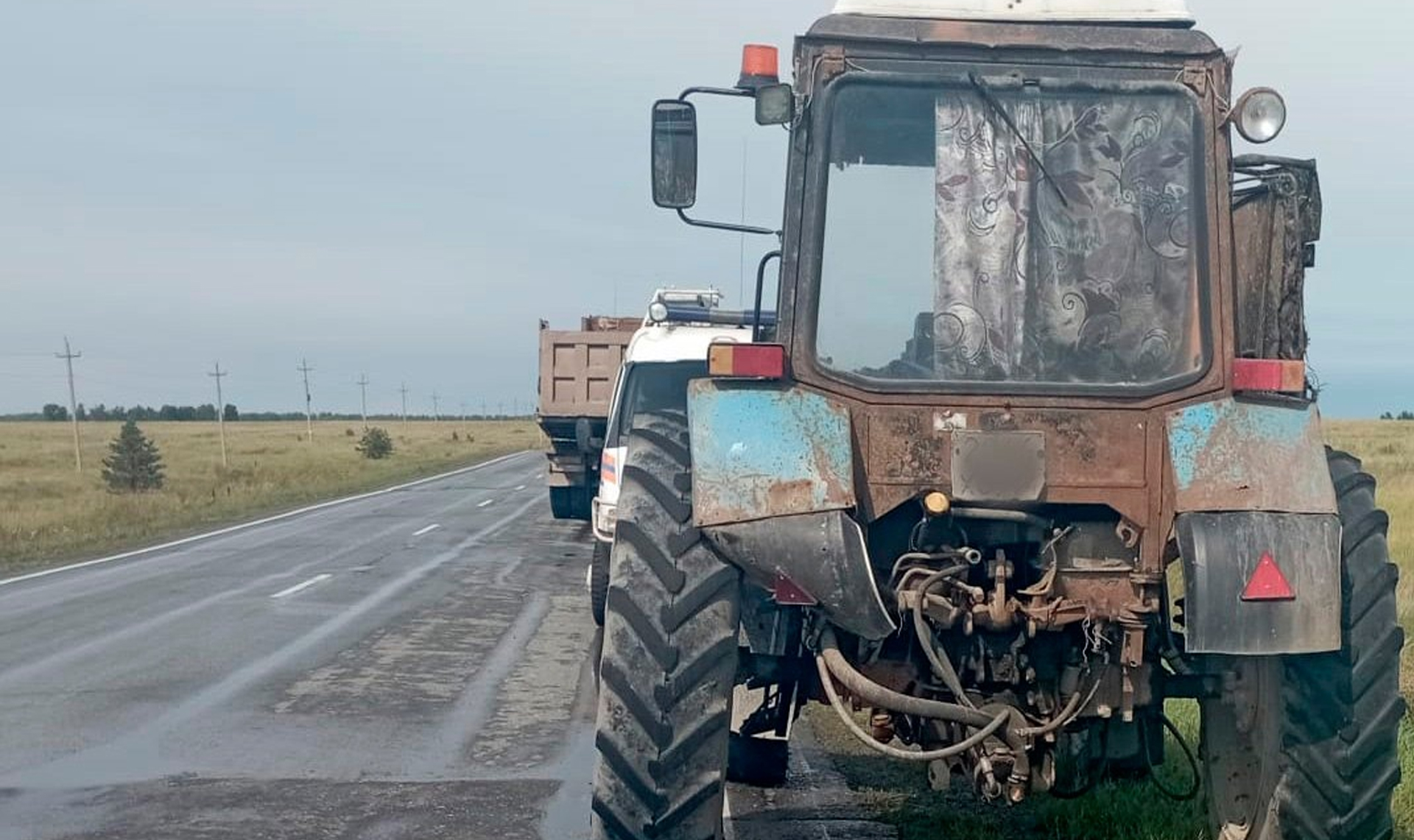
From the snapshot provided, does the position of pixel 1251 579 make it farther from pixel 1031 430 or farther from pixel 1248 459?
pixel 1031 430

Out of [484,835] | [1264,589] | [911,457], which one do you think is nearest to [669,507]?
[911,457]

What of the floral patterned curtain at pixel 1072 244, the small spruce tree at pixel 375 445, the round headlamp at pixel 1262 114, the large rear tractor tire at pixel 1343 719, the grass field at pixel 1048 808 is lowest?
the small spruce tree at pixel 375 445

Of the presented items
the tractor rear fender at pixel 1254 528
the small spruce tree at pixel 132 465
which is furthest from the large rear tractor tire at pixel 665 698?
the small spruce tree at pixel 132 465

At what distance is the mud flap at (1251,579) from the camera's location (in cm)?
457

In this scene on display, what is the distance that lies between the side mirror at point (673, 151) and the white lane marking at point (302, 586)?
1108 centimetres

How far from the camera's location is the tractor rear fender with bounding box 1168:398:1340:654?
15.0 feet

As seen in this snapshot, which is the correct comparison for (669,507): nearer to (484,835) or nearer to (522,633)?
(484,835)

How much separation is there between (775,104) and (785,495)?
1.37 meters

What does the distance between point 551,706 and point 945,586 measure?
5.14 meters

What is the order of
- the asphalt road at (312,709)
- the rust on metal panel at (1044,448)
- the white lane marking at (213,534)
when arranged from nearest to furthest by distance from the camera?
the rust on metal panel at (1044,448), the asphalt road at (312,709), the white lane marking at (213,534)

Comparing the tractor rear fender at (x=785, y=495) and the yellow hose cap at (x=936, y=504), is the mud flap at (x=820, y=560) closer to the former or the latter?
the tractor rear fender at (x=785, y=495)

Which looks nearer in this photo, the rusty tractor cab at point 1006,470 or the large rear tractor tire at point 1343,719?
the rusty tractor cab at point 1006,470

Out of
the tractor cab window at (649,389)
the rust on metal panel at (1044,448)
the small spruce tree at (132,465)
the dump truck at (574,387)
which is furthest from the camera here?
the small spruce tree at (132,465)

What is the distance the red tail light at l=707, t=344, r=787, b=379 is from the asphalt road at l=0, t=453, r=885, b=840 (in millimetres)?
2463
